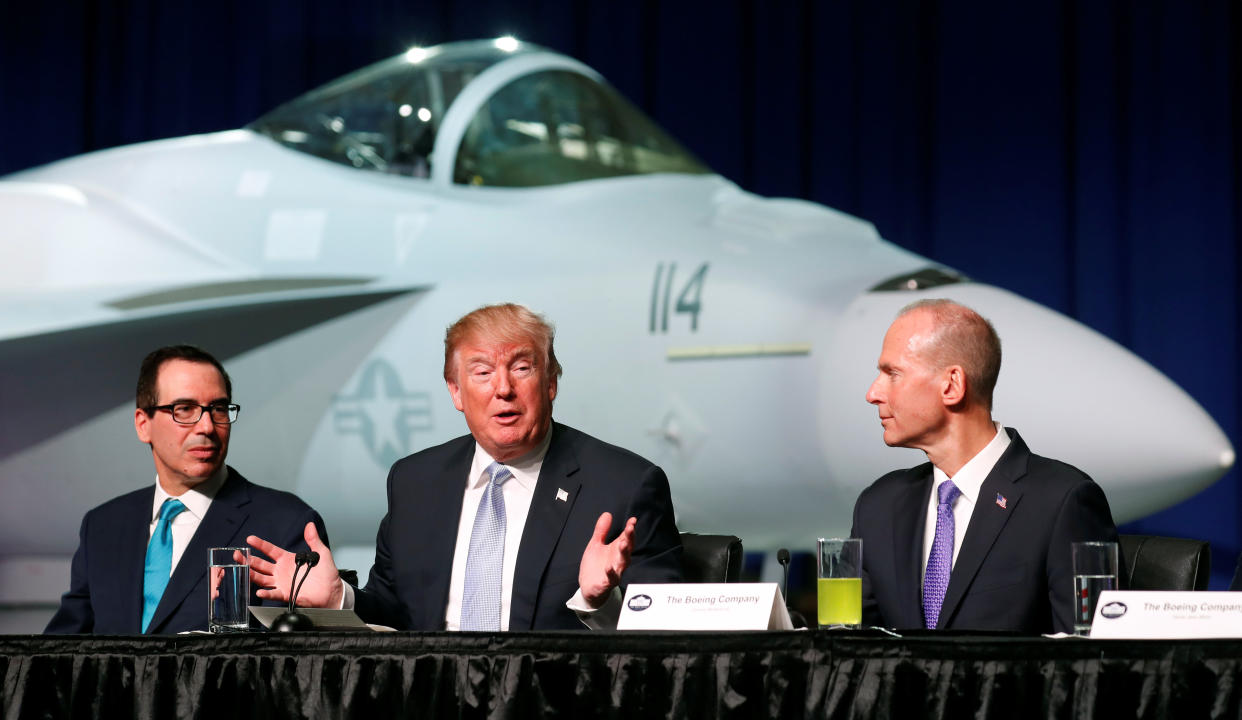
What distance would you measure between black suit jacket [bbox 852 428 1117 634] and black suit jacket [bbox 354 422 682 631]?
1.30 feet

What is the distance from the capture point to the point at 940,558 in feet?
7.27

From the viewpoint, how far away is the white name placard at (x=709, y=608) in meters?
1.74

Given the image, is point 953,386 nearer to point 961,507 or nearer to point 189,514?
point 961,507

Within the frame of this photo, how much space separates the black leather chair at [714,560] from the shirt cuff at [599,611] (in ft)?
1.59

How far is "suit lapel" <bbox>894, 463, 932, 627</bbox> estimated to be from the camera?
2211 millimetres

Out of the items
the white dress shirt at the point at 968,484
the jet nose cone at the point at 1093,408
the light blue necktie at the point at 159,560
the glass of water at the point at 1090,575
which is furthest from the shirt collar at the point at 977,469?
the jet nose cone at the point at 1093,408

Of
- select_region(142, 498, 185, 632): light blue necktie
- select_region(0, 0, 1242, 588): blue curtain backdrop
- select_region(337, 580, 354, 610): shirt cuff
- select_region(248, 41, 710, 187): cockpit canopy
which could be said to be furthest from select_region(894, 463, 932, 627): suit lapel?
select_region(0, 0, 1242, 588): blue curtain backdrop

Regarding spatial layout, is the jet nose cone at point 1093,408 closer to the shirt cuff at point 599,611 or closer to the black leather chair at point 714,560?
the black leather chair at point 714,560

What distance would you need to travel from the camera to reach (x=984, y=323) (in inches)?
88.2

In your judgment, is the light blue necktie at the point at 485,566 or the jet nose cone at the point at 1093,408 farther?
the jet nose cone at the point at 1093,408

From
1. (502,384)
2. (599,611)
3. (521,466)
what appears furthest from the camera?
(521,466)

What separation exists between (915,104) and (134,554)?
145 inches

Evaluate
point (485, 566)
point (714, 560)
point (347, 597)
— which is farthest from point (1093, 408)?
point (347, 597)

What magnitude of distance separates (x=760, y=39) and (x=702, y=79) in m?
0.29
